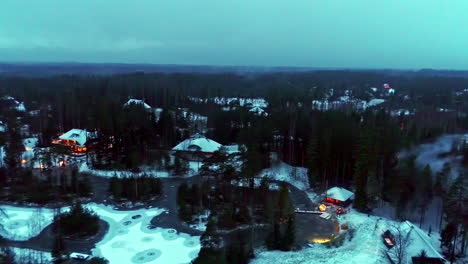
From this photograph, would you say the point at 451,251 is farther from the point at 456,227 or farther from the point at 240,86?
the point at 240,86

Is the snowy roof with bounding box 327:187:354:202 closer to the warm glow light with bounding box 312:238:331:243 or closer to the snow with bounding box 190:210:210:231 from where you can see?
the warm glow light with bounding box 312:238:331:243

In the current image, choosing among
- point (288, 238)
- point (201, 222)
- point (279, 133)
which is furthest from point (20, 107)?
point (288, 238)

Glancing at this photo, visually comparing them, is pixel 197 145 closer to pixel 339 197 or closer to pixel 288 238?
pixel 339 197

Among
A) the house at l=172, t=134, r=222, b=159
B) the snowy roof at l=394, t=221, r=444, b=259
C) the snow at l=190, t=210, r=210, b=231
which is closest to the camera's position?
the snowy roof at l=394, t=221, r=444, b=259

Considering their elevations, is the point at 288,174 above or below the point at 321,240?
above

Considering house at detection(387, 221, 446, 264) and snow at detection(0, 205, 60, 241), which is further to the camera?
snow at detection(0, 205, 60, 241)

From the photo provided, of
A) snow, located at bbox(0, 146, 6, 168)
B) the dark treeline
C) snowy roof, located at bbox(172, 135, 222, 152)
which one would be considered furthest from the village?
snowy roof, located at bbox(172, 135, 222, 152)

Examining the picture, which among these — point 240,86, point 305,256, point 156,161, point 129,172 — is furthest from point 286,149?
point 240,86

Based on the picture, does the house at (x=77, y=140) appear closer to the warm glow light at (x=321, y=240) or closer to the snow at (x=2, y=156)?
the snow at (x=2, y=156)
